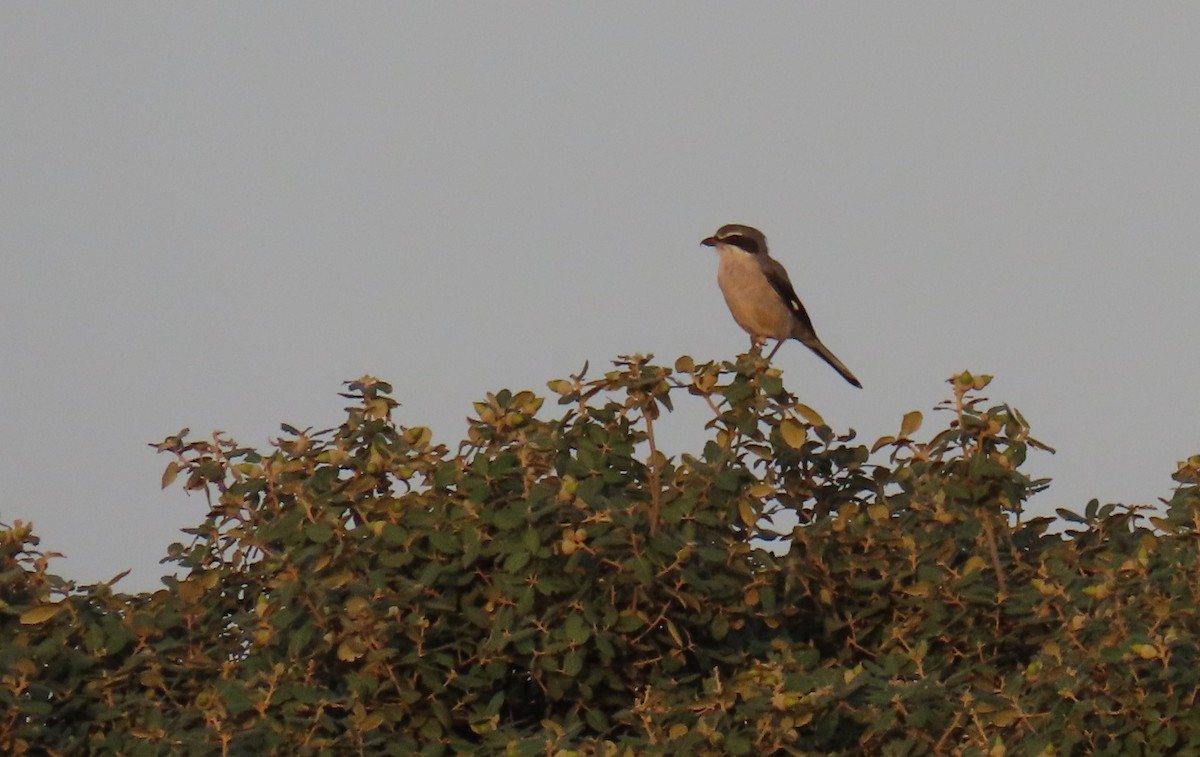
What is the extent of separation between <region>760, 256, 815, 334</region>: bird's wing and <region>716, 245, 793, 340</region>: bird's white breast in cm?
5

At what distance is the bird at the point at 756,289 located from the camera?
13.0 meters

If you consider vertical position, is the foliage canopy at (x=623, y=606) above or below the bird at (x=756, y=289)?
below

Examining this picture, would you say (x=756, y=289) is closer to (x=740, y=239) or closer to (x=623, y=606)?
(x=740, y=239)

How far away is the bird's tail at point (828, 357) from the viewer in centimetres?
1365

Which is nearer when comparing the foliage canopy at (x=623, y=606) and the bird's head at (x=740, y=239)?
the foliage canopy at (x=623, y=606)

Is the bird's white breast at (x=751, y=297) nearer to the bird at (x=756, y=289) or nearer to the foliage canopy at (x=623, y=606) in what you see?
the bird at (x=756, y=289)

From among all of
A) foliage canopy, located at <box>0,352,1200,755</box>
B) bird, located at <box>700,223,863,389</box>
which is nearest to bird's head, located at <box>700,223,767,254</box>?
bird, located at <box>700,223,863,389</box>

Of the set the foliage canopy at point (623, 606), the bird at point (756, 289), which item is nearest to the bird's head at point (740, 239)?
the bird at point (756, 289)

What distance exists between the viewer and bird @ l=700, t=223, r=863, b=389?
12961 millimetres

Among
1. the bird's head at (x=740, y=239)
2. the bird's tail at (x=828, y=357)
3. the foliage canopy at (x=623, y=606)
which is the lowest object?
the foliage canopy at (x=623, y=606)

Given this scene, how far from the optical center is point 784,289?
13188 millimetres

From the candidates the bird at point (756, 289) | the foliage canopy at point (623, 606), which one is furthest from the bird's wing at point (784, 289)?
the foliage canopy at point (623, 606)

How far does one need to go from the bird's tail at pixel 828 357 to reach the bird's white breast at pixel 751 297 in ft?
1.62

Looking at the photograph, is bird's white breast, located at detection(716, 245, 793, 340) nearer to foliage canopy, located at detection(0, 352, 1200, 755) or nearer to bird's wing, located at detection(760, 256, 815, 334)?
bird's wing, located at detection(760, 256, 815, 334)
